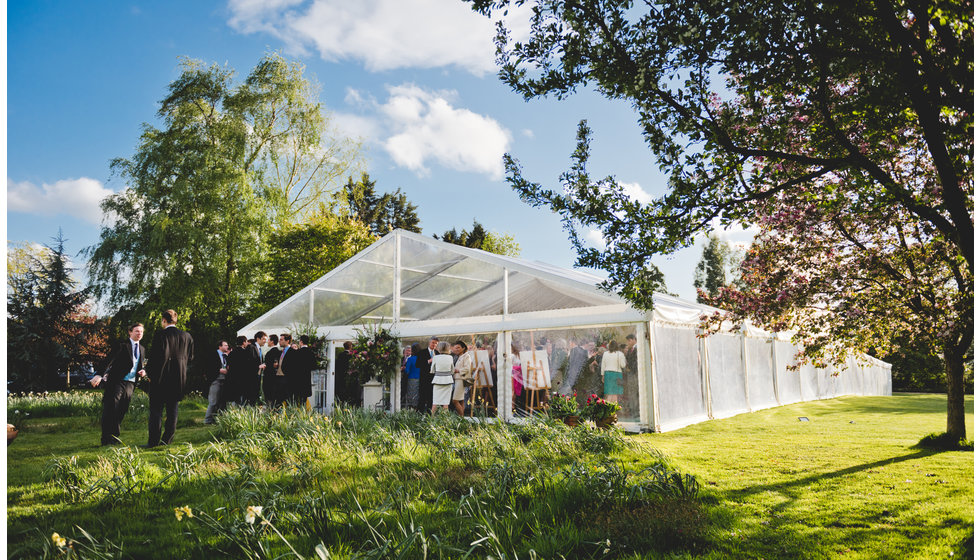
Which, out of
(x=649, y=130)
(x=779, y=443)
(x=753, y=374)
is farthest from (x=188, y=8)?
(x=753, y=374)

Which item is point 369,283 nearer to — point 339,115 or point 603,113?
point 603,113

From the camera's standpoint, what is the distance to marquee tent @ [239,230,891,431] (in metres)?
10.5

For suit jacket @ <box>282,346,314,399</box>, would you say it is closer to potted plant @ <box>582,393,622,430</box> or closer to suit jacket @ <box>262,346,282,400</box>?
suit jacket @ <box>262,346,282,400</box>

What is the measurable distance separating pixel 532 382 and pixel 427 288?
3470 mm

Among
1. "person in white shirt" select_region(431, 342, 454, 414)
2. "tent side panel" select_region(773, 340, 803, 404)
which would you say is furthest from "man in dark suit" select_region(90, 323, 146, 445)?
"tent side panel" select_region(773, 340, 803, 404)

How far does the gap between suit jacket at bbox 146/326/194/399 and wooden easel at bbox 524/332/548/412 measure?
600cm

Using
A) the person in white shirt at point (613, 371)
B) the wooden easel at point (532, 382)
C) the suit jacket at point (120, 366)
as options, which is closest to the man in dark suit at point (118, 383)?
the suit jacket at point (120, 366)

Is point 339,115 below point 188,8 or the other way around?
the other way around

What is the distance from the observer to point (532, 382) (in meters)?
11.3

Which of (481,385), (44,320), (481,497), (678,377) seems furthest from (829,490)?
(44,320)

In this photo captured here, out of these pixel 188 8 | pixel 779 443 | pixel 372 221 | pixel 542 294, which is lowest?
pixel 779 443

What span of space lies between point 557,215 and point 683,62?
4.98 feet

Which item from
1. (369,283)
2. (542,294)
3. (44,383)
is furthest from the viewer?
(44,383)

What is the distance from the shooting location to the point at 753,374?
48.6 ft
